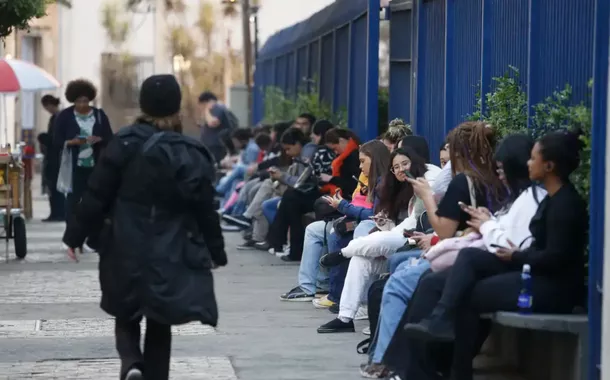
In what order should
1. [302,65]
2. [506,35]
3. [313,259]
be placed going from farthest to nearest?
[302,65] < [313,259] < [506,35]

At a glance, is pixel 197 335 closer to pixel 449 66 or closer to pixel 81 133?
pixel 449 66

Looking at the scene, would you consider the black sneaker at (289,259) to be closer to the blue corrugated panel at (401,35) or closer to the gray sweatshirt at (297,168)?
the gray sweatshirt at (297,168)

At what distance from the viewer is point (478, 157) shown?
31.0ft

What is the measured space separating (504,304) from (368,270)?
2687 millimetres

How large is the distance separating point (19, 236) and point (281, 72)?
14.8 m

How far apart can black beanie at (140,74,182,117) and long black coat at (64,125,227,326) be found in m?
0.14

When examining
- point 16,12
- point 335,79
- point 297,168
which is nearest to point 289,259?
point 297,168

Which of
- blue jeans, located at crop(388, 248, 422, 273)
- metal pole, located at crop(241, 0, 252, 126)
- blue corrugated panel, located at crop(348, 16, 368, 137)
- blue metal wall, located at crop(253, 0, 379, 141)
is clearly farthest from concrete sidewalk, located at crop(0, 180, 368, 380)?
metal pole, located at crop(241, 0, 252, 126)

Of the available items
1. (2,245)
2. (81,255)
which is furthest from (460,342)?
(2,245)

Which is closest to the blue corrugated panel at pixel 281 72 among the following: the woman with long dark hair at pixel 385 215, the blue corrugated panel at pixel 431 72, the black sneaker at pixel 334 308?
the blue corrugated panel at pixel 431 72

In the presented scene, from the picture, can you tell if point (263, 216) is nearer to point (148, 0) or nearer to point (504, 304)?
point (504, 304)

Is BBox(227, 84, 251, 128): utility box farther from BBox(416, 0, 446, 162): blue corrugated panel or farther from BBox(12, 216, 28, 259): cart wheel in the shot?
BBox(416, 0, 446, 162): blue corrugated panel

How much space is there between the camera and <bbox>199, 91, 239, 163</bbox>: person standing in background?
29.0 m

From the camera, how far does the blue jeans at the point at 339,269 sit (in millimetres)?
11914
